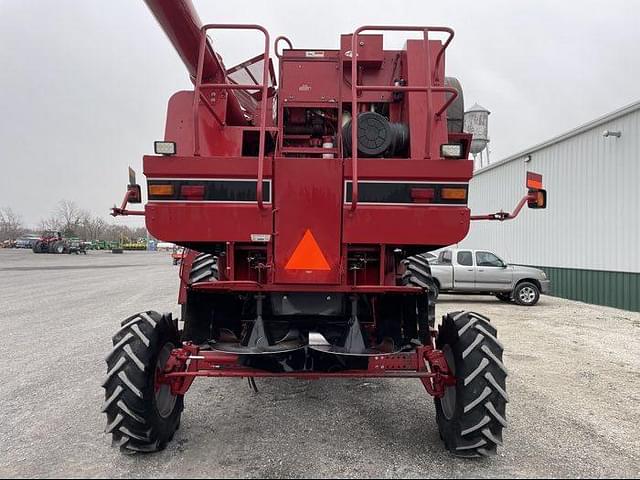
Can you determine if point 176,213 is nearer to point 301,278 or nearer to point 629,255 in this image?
point 301,278

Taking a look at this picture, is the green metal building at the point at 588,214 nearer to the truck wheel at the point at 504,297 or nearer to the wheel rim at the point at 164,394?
the truck wheel at the point at 504,297

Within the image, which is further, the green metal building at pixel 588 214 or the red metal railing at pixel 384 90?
the green metal building at pixel 588 214

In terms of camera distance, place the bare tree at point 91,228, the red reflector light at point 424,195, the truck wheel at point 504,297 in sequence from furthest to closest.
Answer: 1. the bare tree at point 91,228
2. the truck wheel at point 504,297
3. the red reflector light at point 424,195

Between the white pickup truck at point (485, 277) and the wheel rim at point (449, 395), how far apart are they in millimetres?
10529

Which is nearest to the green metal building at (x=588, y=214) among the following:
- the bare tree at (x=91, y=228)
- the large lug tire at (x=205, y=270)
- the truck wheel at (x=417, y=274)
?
the truck wheel at (x=417, y=274)

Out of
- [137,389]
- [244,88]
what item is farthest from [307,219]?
[137,389]

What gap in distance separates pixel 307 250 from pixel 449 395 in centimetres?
162

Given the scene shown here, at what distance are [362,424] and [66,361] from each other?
457 cm

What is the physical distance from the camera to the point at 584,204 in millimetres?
14945

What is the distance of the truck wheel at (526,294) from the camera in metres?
14.2

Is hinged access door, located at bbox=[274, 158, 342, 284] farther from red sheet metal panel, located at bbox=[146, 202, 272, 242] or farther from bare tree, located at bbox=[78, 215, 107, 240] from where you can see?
bare tree, located at bbox=[78, 215, 107, 240]

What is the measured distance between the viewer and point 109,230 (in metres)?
111

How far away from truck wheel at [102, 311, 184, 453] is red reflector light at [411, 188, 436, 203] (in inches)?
86.3

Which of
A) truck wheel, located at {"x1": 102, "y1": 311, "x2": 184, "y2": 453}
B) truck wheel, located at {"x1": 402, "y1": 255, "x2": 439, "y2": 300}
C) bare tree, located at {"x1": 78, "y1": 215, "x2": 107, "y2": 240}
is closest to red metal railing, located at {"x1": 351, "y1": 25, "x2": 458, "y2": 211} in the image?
truck wheel, located at {"x1": 102, "y1": 311, "x2": 184, "y2": 453}
